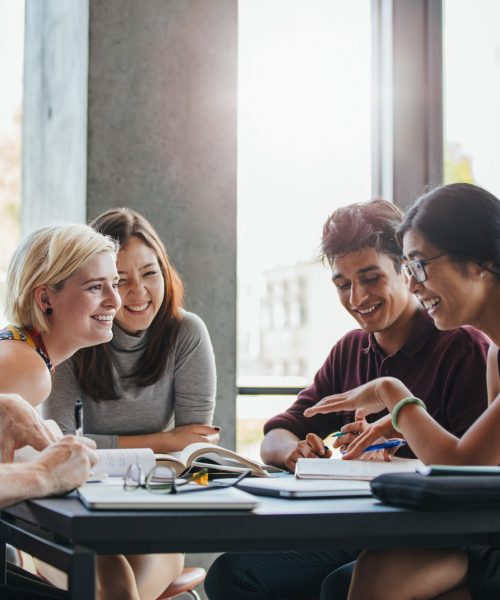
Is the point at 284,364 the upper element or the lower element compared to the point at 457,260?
lower

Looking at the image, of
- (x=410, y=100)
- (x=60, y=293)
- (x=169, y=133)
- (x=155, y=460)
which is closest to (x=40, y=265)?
(x=60, y=293)

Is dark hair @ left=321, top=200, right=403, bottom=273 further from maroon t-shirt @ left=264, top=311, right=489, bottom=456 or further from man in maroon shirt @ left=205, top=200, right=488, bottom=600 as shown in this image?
maroon t-shirt @ left=264, top=311, right=489, bottom=456

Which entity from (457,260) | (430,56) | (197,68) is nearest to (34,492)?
(457,260)

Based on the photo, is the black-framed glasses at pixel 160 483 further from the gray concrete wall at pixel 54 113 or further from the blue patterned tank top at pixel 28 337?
the gray concrete wall at pixel 54 113

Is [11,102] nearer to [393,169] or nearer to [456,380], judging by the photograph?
[393,169]

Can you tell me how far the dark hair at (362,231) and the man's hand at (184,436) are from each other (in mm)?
672

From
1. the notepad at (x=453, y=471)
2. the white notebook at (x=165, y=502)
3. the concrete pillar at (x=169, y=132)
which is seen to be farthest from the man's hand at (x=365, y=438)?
the concrete pillar at (x=169, y=132)

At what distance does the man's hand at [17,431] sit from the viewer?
160 centimetres

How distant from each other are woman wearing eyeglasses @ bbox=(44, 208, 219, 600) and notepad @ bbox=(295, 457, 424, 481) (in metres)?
0.98

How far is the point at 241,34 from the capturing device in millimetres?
3895

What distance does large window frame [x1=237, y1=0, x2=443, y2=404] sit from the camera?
390 cm

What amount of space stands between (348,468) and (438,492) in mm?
528

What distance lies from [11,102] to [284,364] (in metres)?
1.74

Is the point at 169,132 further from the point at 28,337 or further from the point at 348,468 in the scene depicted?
the point at 348,468
